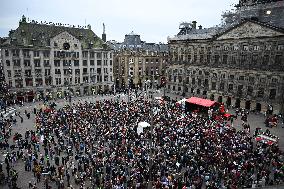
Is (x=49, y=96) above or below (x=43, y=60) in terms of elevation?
below

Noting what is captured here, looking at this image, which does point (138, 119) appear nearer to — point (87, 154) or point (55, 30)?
point (87, 154)

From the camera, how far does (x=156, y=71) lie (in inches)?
3174

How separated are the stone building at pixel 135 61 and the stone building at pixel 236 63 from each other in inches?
600

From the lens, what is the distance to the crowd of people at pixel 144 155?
21453mm

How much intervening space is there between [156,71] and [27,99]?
135 ft

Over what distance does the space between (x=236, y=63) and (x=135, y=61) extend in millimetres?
35860

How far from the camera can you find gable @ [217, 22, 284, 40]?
141 feet

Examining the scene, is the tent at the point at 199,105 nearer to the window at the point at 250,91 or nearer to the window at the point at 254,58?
the window at the point at 250,91

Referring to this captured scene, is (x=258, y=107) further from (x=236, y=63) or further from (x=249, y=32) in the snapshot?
(x=249, y=32)

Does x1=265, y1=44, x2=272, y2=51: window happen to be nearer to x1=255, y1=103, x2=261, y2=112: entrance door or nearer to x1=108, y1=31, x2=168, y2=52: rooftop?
x1=255, y1=103, x2=261, y2=112: entrance door

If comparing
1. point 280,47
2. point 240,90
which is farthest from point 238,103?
point 280,47

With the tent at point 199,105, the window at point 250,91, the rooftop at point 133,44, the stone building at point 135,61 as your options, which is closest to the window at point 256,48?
the window at point 250,91

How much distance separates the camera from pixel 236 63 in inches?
1934

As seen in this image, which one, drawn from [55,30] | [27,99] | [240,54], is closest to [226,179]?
[240,54]
